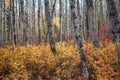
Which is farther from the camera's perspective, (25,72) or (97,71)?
(25,72)

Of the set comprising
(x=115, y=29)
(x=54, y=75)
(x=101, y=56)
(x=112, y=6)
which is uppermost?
(x=112, y=6)

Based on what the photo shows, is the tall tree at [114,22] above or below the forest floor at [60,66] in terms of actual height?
above

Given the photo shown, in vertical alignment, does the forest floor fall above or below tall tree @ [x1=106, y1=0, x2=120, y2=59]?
below

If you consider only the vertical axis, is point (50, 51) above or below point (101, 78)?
above

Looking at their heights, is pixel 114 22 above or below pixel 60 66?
above

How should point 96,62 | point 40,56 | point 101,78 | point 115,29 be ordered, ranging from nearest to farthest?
point 115,29, point 101,78, point 96,62, point 40,56

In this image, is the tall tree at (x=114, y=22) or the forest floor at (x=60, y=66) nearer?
the tall tree at (x=114, y=22)

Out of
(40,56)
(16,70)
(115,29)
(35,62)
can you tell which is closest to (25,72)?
(16,70)

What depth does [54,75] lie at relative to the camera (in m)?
12.6

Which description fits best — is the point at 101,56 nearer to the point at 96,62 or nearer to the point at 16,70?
the point at 96,62

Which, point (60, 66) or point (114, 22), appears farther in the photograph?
point (60, 66)

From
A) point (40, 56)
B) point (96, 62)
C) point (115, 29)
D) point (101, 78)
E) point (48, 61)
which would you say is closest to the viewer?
point (115, 29)

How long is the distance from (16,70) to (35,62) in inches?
61.4

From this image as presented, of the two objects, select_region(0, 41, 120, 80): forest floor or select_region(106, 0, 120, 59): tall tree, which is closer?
select_region(106, 0, 120, 59): tall tree
